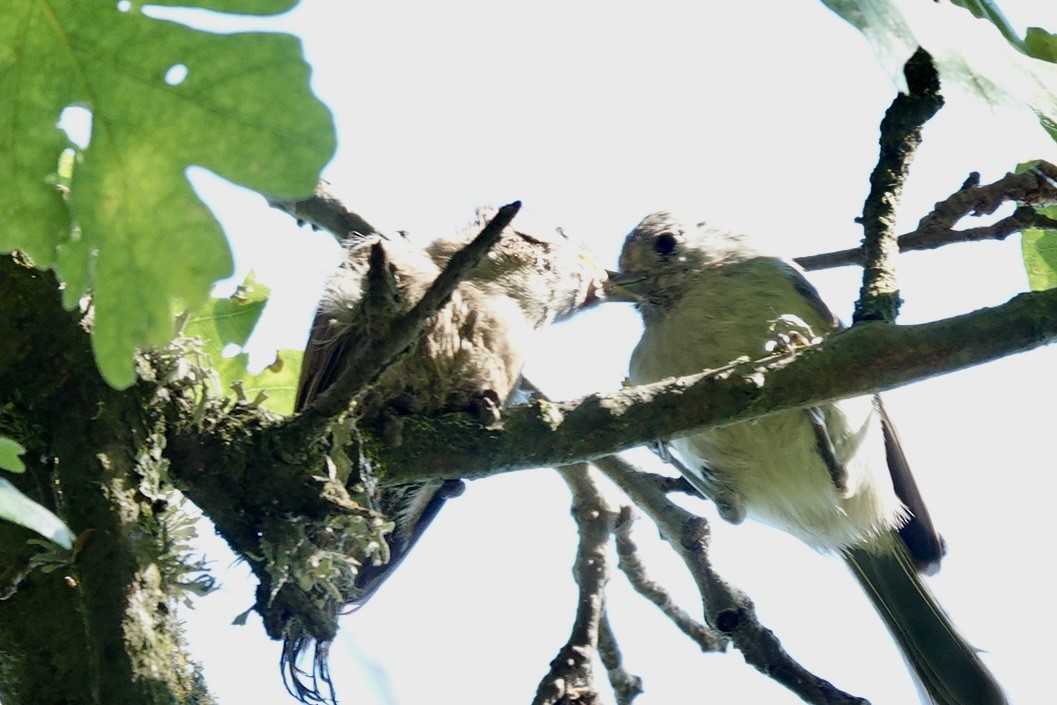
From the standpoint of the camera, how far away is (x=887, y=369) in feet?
8.58

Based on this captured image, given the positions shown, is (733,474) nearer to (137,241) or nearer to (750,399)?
(750,399)

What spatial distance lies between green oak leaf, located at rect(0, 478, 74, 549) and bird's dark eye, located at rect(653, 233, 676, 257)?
3.62m

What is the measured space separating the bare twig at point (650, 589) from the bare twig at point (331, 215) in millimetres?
1307

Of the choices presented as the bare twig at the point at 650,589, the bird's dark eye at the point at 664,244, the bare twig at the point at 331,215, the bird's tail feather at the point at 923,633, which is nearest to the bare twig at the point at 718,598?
the bare twig at the point at 650,589

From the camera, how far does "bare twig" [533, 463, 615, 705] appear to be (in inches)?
117

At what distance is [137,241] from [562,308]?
238 centimetres

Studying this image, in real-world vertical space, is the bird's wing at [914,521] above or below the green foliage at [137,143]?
above

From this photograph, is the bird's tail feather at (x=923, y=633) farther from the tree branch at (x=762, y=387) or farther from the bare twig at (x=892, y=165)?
the tree branch at (x=762, y=387)

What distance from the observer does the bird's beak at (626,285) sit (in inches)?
Answer: 190

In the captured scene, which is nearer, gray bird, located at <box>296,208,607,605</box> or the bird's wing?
gray bird, located at <box>296,208,607,605</box>

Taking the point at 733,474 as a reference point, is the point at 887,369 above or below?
below

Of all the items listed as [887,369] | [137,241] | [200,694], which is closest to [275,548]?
[200,694]

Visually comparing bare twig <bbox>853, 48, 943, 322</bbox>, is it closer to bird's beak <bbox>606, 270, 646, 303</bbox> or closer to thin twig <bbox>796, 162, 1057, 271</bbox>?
thin twig <bbox>796, 162, 1057, 271</bbox>

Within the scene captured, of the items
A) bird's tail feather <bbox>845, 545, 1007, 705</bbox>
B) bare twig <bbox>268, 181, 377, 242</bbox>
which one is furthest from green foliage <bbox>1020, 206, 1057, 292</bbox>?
bare twig <bbox>268, 181, 377, 242</bbox>
